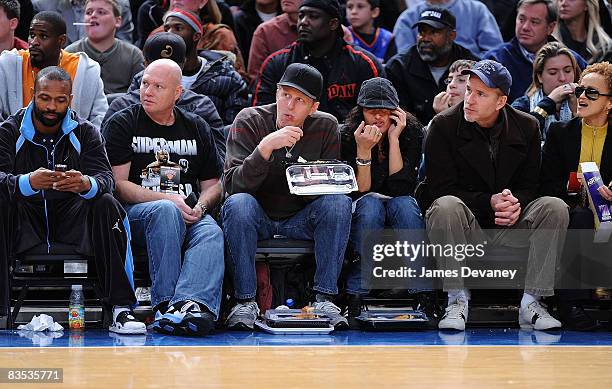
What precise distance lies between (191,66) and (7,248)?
2435 millimetres

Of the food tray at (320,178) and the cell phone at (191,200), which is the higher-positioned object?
the food tray at (320,178)

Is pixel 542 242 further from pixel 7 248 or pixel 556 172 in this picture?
pixel 7 248

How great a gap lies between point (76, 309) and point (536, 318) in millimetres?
2818

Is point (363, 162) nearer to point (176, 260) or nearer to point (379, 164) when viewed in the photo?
point (379, 164)

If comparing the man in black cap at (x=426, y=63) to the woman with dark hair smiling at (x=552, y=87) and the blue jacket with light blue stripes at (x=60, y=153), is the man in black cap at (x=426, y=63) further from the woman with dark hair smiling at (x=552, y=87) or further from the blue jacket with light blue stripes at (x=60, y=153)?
the blue jacket with light blue stripes at (x=60, y=153)

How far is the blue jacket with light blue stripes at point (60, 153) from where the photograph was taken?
6637 millimetres

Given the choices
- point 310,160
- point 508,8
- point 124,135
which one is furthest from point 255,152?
point 508,8

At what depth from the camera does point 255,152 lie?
6.89m

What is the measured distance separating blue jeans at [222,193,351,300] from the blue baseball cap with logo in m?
1.25

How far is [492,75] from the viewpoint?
24.1ft

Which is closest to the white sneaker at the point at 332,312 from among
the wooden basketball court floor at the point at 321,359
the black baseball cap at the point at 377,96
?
the wooden basketball court floor at the point at 321,359

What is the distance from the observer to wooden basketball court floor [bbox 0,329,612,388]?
197 inches

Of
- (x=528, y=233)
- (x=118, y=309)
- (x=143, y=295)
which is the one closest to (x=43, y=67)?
(x=143, y=295)

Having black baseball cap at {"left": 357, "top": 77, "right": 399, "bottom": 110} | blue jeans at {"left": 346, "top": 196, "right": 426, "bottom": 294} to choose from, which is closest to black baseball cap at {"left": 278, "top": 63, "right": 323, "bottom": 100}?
black baseball cap at {"left": 357, "top": 77, "right": 399, "bottom": 110}
